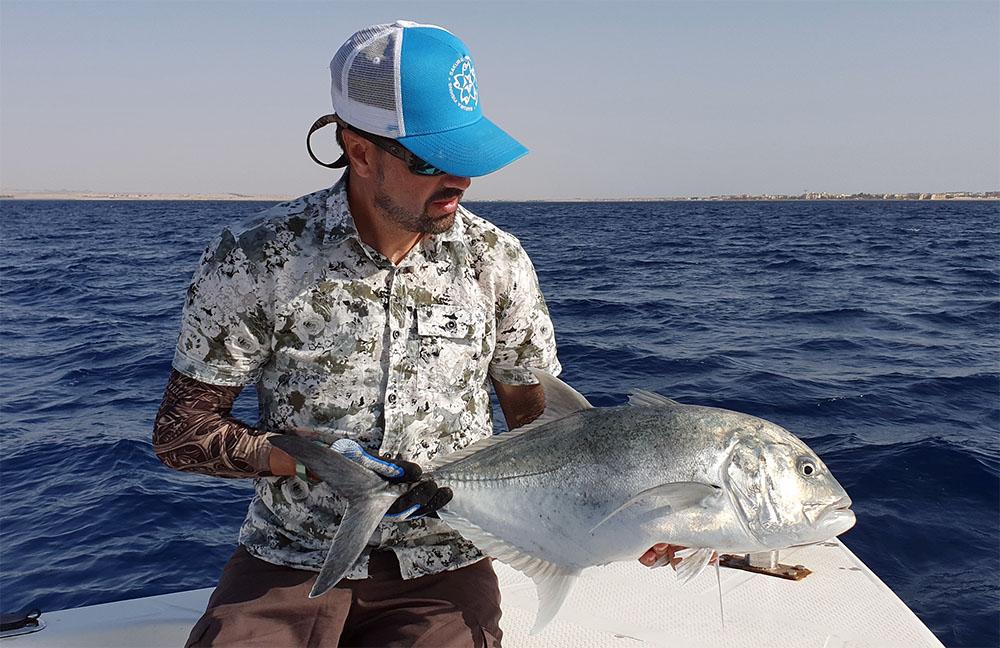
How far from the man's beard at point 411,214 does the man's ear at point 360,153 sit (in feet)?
0.18

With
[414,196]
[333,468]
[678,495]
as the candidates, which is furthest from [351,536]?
[414,196]

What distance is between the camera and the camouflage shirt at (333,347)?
297 centimetres

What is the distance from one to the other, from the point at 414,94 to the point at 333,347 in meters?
0.96

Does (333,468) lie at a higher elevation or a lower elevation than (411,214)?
lower

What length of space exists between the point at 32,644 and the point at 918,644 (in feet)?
12.6

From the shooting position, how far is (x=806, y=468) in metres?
2.52

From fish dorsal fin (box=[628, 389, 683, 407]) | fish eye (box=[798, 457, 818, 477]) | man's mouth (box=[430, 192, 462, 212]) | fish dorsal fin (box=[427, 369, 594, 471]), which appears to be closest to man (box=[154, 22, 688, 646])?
man's mouth (box=[430, 192, 462, 212])

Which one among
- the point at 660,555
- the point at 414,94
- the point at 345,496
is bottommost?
the point at 660,555

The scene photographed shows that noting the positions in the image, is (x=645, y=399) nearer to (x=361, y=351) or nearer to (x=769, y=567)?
(x=361, y=351)

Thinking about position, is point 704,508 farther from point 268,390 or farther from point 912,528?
point 912,528

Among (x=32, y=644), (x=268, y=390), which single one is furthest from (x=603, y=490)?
(x=32, y=644)

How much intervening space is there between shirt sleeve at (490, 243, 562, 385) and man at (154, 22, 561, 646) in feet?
0.34

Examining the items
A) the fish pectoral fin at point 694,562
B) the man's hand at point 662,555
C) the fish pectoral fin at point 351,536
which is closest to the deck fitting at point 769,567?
the man's hand at point 662,555

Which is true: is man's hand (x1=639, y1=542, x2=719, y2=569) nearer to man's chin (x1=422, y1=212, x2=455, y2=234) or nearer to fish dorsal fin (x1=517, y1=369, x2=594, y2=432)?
fish dorsal fin (x1=517, y1=369, x2=594, y2=432)
